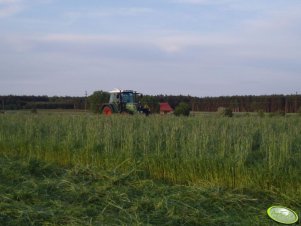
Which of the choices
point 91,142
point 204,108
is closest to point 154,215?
point 91,142

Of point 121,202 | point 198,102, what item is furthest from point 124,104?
point 121,202

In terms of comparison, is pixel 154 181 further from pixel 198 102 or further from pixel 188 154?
pixel 198 102

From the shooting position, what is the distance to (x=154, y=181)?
25.5ft

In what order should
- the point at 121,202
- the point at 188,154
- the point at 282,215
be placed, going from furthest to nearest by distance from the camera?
the point at 188,154 < the point at 121,202 < the point at 282,215

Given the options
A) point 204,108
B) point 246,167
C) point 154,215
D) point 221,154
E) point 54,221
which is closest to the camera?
point 54,221

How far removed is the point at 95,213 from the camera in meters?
5.31

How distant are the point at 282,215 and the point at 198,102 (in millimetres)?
43786

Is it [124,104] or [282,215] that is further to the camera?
[124,104]

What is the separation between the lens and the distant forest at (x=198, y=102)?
131ft

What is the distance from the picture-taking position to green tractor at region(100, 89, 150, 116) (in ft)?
90.6

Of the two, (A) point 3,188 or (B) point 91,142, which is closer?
(A) point 3,188

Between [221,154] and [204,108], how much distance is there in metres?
40.1

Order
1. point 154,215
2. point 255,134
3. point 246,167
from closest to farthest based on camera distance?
1. point 154,215
2. point 246,167
3. point 255,134

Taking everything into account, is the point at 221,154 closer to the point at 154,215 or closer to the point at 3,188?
the point at 154,215
